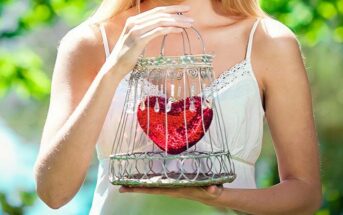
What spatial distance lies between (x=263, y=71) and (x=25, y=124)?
12.1ft

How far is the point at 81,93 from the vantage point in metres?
2.39

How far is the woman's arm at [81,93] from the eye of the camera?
81.4 inches

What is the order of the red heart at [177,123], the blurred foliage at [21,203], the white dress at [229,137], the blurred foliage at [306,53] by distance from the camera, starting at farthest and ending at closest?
1. the blurred foliage at [21,203]
2. the blurred foliage at [306,53]
3. the white dress at [229,137]
4. the red heart at [177,123]

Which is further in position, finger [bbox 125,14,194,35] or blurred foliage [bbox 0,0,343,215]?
blurred foliage [bbox 0,0,343,215]

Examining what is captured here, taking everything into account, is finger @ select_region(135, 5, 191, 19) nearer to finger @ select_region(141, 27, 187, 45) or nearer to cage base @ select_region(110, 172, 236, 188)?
finger @ select_region(141, 27, 187, 45)

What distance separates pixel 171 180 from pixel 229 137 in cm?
48

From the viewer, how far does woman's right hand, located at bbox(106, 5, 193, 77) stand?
2047mm

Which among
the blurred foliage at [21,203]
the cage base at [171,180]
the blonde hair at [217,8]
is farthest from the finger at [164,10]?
the blurred foliage at [21,203]

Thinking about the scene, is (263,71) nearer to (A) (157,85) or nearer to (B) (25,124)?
(A) (157,85)

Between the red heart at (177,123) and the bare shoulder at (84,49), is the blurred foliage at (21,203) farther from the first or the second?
the red heart at (177,123)

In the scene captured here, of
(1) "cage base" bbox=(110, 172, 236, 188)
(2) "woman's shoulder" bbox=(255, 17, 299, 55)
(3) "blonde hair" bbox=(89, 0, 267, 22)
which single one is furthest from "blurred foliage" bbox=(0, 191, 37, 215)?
(1) "cage base" bbox=(110, 172, 236, 188)

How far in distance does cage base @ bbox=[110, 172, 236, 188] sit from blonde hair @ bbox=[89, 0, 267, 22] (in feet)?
1.88

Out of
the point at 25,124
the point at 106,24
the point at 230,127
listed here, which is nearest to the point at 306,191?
the point at 230,127

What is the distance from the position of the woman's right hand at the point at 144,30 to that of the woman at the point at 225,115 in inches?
4.5
